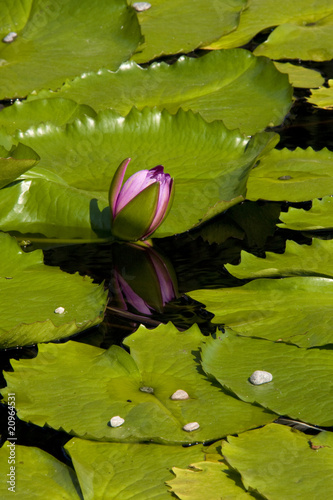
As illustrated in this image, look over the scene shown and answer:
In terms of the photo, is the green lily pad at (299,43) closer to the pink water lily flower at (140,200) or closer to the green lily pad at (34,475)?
the pink water lily flower at (140,200)

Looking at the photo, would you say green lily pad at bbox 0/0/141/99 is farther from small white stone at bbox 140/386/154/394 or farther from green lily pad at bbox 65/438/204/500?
green lily pad at bbox 65/438/204/500

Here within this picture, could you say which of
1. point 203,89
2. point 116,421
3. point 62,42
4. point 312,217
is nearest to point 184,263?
point 312,217

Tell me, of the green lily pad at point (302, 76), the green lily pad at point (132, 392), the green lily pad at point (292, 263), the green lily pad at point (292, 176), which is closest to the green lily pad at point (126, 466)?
the green lily pad at point (132, 392)

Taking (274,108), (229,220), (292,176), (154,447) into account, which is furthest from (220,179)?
(154,447)

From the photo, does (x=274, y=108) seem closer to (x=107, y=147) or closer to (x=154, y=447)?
(x=107, y=147)

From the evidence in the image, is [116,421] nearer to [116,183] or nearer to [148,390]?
[148,390]
